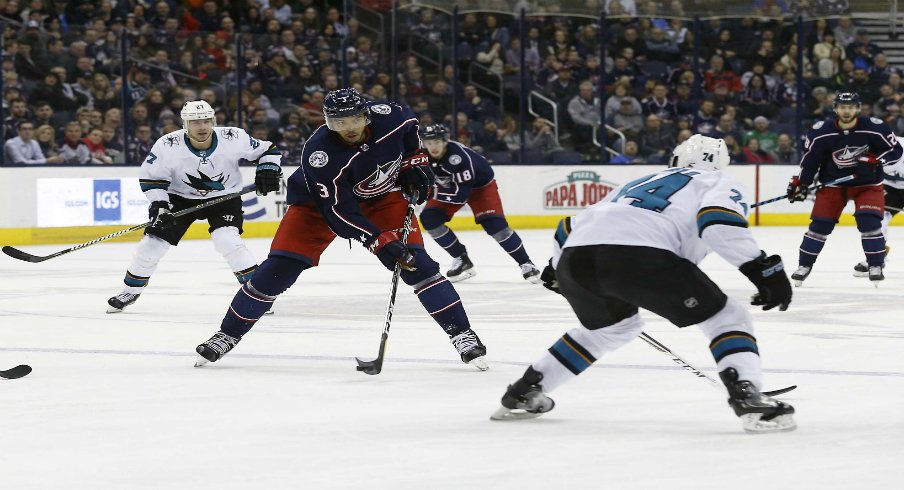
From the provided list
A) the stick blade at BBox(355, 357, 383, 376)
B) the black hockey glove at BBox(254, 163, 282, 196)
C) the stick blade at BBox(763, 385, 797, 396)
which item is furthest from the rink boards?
the stick blade at BBox(763, 385, 797, 396)

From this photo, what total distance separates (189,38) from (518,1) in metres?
3.56

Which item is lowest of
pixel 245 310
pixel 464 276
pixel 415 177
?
pixel 464 276

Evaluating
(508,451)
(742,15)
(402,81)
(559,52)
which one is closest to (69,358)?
(508,451)

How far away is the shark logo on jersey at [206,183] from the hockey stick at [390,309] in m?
1.93

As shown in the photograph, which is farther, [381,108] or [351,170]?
[381,108]

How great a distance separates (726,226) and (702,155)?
35 cm

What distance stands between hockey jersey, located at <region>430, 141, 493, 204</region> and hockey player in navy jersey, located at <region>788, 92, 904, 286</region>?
6.09 feet

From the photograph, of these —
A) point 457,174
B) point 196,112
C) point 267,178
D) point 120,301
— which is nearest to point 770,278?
point 267,178

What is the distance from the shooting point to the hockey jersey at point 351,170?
4.73m

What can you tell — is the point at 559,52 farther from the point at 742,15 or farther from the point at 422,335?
the point at 422,335

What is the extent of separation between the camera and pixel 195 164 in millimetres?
6637

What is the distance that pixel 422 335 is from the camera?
5734mm

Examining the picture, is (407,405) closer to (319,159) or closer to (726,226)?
(319,159)

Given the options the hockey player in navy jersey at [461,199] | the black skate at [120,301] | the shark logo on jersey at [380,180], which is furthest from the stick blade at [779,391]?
the hockey player in navy jersey at [461,199]
